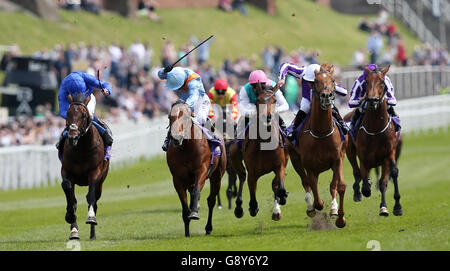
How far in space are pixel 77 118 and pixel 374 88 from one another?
13.3 feet

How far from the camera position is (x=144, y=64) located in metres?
31.6

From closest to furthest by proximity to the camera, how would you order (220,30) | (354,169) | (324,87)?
(324,87) < (354,169) < (220,30)

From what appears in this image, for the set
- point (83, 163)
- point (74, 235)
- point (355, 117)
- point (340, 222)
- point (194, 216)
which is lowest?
point (74, 235)

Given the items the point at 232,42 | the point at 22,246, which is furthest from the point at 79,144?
the point at 232,42

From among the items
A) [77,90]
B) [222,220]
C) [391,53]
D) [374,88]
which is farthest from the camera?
[391,53]

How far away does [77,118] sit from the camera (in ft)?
45.4

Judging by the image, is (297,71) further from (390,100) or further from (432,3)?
(432,3)

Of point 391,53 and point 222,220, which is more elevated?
point 391,53

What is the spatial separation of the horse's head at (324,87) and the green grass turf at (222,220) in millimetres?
1677

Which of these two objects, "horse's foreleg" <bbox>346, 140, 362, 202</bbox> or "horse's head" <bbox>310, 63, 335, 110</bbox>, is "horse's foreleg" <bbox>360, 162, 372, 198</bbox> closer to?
"horse's foreleg" <bbox>346, 140, 362, 202</bbox>

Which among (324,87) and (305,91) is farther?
(305,91)

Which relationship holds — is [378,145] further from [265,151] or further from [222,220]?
[222,220]

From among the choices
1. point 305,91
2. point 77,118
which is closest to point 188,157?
point 77,118

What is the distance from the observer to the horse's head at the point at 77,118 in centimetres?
1376
